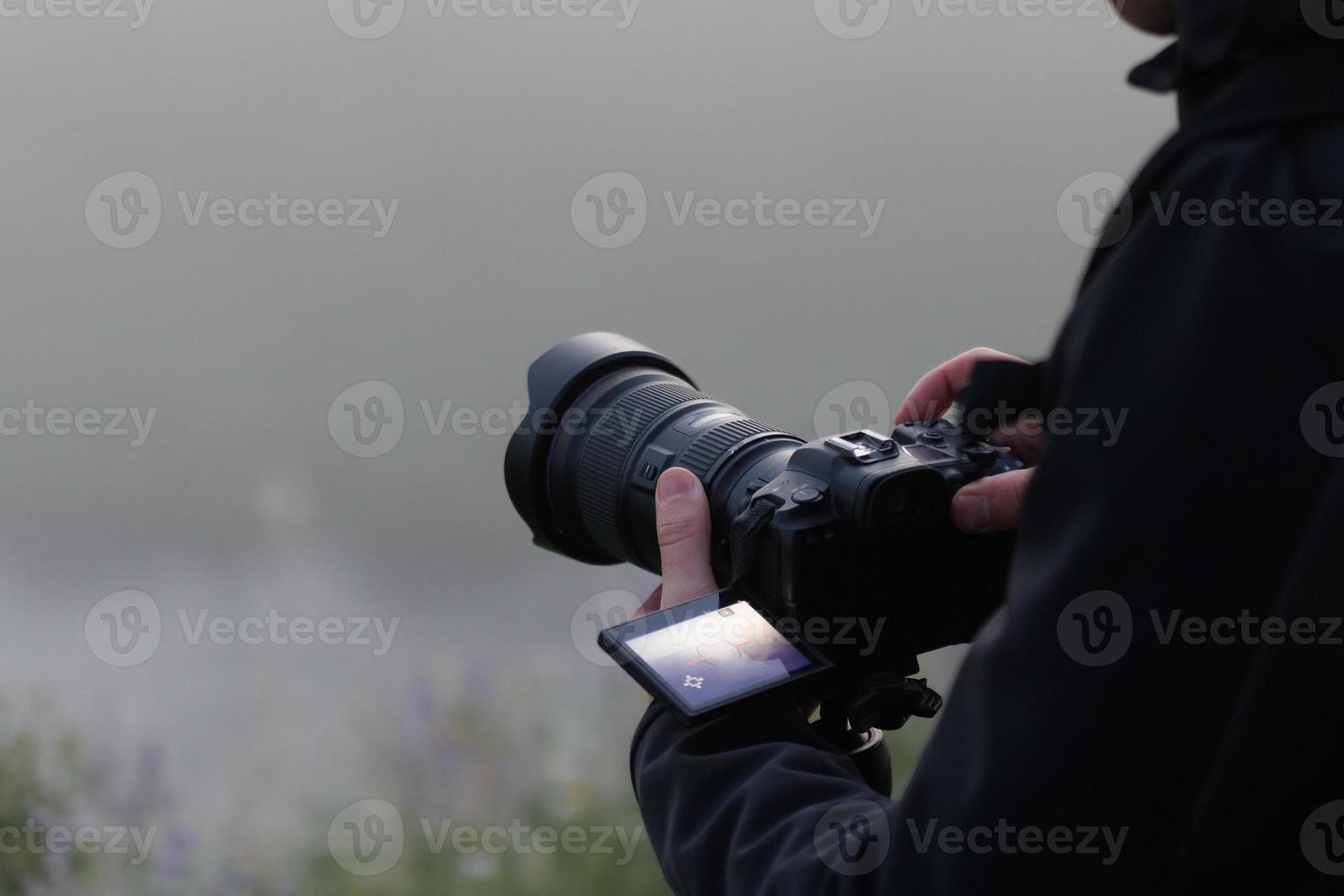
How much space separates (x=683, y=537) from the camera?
92 centimetres

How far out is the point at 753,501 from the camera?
2.94 ft

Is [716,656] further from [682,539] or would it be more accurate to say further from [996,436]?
[996,436]

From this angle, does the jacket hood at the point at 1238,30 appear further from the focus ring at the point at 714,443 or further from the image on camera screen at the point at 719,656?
the focus ring at the point at 714,443

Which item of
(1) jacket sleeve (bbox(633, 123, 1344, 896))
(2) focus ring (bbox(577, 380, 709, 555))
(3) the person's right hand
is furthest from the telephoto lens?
(1) jacket sleeve (bbox(633, 123, 1344, 896))

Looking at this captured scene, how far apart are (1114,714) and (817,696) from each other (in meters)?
0.41

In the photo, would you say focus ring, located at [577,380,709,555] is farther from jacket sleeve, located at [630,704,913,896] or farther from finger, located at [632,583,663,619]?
jacket sleeve, located at [630,704,913,896]

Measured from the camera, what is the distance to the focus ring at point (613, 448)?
1.15 meters

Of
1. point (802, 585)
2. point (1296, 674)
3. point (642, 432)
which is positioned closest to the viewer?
point (1296, 674)

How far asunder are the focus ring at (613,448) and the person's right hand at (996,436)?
8.1 inches

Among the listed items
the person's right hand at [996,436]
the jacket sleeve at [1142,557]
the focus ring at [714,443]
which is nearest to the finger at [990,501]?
the person's right hand at [996,436]

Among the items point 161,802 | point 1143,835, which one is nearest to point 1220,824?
point 1143,835

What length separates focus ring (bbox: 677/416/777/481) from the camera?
1032 millimetres

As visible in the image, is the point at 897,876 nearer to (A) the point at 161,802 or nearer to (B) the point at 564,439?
(B) the point at 564,439

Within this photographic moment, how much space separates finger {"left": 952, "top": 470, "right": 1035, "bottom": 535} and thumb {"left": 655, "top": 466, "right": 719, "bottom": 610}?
0.57 feet
